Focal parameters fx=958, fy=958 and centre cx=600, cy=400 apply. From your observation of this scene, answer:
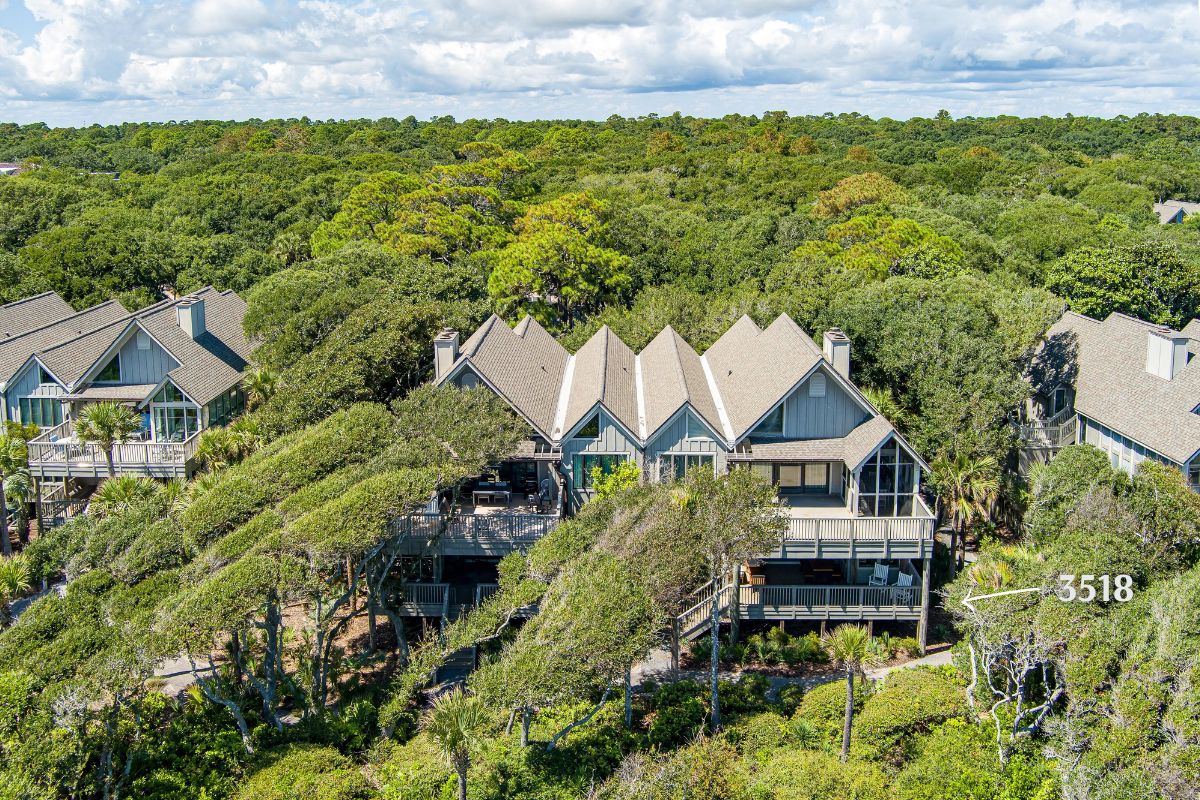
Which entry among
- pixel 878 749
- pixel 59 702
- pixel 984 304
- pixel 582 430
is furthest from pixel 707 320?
pixel 59 702

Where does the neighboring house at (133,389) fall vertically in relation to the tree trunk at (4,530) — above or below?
above

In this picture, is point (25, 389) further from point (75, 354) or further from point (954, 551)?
point (954, 551)

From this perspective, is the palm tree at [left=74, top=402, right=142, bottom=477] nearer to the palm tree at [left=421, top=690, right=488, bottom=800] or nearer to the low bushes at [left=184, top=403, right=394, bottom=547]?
the low bushes at [left=184, top=403, right=394, bottom=547]

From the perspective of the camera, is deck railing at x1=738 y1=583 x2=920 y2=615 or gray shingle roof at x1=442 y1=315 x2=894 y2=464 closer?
deck railing at x1=738 y1=583 x2=920 y2=615

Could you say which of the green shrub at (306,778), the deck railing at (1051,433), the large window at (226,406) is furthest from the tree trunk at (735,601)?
the large window at (226,406)

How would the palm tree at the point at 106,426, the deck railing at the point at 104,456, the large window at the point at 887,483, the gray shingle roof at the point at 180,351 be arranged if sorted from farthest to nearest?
1. the gray shingle roof at the point at 180,351
2. the deck railing at the point at 104,456
3. the palm tree at the point at 106,426
4. the large window at the point at 887,483

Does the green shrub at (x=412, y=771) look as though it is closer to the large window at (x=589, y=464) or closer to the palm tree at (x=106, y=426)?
the large window at (x=589, y=464)

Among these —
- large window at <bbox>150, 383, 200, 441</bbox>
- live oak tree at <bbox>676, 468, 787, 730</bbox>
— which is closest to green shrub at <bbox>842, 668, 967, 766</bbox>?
live oak tree at <bbox>676, 468, 787, 730</bbox>
